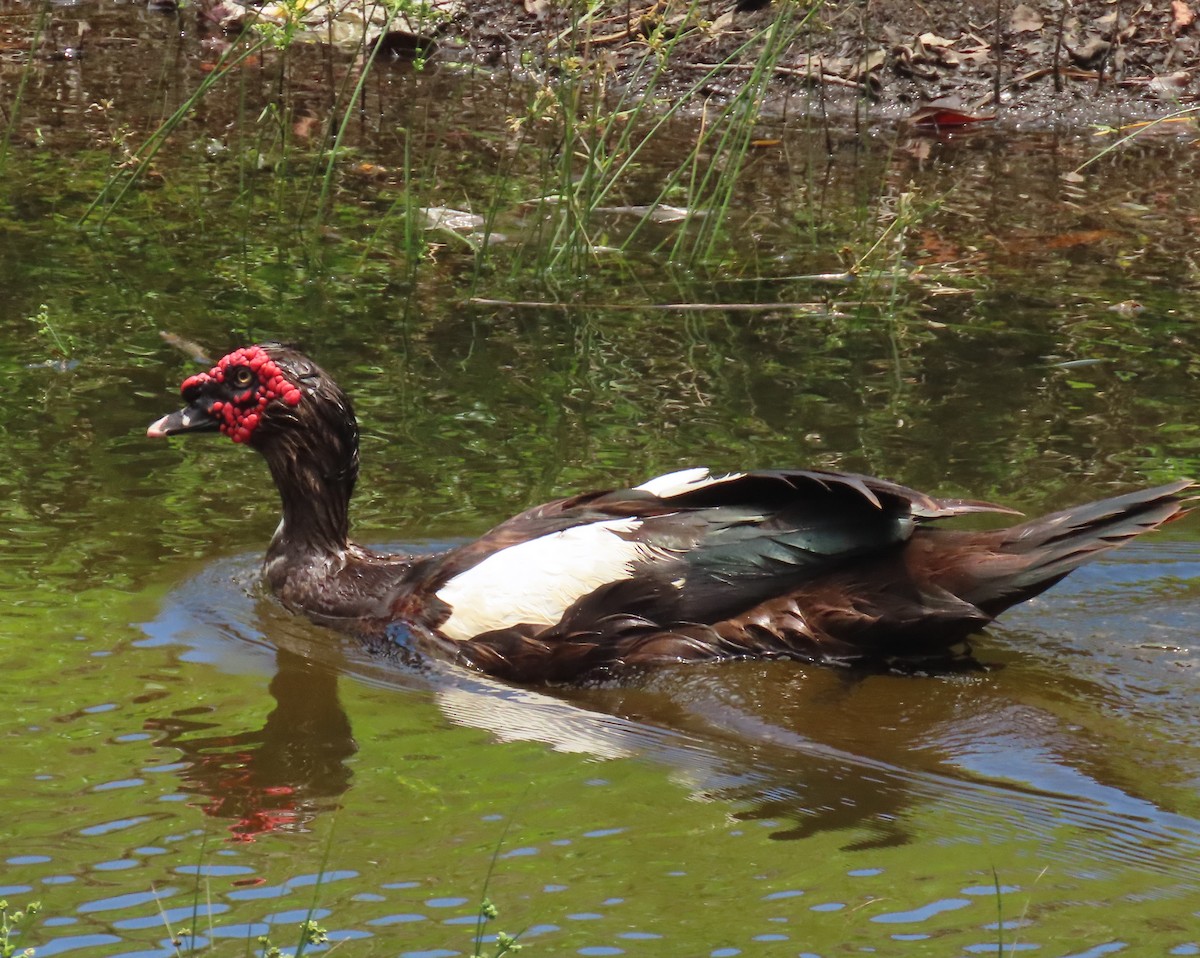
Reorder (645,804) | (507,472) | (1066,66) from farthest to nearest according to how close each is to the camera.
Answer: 1. (1066,66)
2. (507,472)
3. (645,804)

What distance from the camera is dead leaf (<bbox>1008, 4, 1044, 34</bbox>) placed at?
11945mm

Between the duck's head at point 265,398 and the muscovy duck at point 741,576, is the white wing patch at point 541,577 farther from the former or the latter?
the duck's head at point 265,398

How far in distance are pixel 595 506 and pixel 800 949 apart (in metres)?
2.25

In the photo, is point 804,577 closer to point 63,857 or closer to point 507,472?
point 507,472

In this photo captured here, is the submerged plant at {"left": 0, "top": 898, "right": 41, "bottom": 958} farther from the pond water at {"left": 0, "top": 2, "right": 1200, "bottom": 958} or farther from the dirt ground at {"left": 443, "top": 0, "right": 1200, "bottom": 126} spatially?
the dirt ground at {"left": 443, "top": 0, "right": 1200, "bottom": 126}

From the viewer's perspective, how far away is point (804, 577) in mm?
5188

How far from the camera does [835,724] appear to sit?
4789mm

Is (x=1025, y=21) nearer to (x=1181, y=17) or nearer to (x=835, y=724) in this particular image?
(x=1181, y=17)

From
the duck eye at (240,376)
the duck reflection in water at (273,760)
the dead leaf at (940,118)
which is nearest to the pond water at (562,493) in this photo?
the duck reflection in water at (273,760)

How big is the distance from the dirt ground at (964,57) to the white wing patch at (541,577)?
267 inches

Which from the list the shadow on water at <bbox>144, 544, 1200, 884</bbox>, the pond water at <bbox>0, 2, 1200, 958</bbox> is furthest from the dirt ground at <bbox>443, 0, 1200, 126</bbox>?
the shadow on water at <bbox>144, 544, 1200, 884</bbox>

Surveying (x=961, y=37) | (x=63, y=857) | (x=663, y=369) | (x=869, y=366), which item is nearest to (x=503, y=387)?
(x=663, y=369)

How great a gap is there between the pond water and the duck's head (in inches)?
16.3

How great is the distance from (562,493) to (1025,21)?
7246 millimetres
